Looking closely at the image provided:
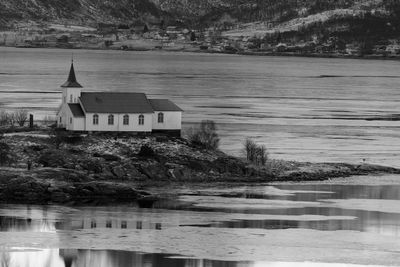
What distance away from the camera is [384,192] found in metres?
69.0

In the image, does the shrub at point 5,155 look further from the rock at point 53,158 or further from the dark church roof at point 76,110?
the dark church roof at point 76,110

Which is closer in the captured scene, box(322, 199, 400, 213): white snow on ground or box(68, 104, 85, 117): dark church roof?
box(322, 199, 400, 213): white snow on ground

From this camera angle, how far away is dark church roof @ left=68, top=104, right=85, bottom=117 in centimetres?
7681

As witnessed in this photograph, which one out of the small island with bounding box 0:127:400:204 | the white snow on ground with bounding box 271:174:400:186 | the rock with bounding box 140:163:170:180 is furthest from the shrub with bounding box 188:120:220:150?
the white snow on ground with bounding box 271:174:400:186

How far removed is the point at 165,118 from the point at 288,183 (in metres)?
10.8

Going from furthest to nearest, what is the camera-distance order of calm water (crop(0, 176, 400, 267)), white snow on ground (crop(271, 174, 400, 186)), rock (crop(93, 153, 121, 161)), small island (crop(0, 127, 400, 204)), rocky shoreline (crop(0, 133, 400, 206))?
1. white snow on ground (crop(271, 174, 400, 186))
2. rock (crop(93, 153, 121, 161))
3. small island (crop(0, 127, 400, 204))
4. rocky shoreline (crop(0, 133, 400, 206))
5. calm water (crop(0, 176, 400, 267))

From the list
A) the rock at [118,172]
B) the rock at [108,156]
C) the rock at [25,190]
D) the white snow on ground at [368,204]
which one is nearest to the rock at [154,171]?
the rock at [118,172]

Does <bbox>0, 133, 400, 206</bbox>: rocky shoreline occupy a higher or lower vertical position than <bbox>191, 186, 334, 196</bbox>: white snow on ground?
higher

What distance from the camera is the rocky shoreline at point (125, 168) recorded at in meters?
64.9

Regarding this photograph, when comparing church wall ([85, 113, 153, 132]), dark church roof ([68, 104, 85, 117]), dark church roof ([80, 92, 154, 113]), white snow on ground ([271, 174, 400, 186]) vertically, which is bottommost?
white snow on ground ([271, 174, 400, 186])

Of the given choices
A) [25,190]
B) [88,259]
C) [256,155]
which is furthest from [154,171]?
[88,259]

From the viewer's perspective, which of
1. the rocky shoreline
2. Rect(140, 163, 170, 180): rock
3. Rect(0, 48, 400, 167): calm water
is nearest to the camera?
the rocky shoreline

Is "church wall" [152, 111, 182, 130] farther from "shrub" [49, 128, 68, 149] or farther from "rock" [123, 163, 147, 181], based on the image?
"rock" [123, 163, 147, 181]

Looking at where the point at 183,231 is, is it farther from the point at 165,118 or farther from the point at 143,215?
the point at 165,118
